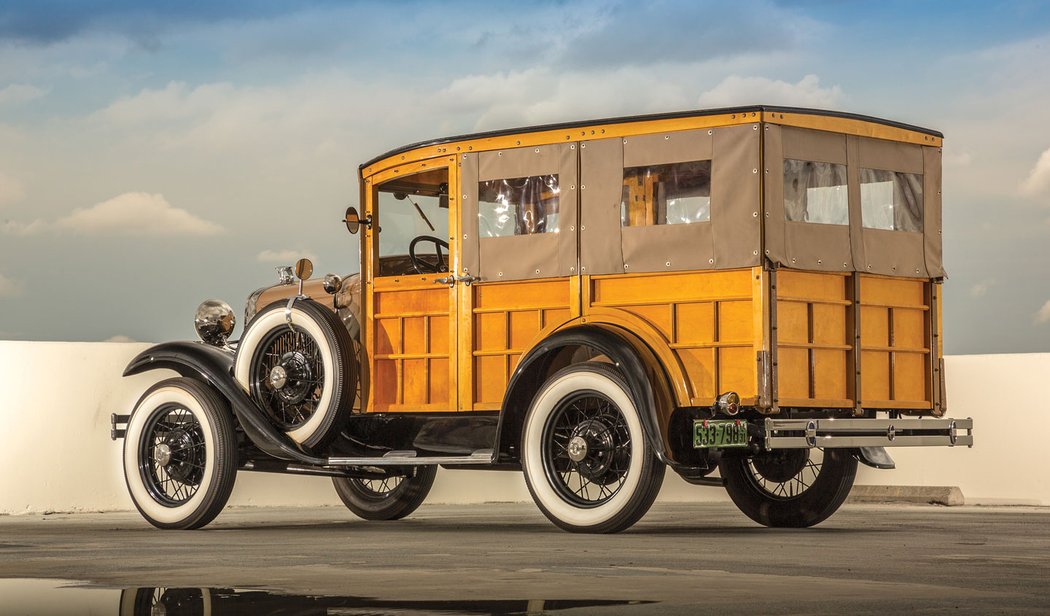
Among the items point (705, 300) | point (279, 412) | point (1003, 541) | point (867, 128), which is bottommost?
point (1003, 541)

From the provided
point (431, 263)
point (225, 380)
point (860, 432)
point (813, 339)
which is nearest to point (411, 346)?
point (431, 263)

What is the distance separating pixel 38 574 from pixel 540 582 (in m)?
2.34

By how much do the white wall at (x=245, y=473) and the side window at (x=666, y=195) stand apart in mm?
6109

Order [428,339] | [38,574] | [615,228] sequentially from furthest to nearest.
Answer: [428,339]
[615,228]
[38,574]

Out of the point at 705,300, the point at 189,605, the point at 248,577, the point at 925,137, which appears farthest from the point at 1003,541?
the point at 189,605

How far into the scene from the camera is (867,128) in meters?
9.79

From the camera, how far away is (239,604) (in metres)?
5.35

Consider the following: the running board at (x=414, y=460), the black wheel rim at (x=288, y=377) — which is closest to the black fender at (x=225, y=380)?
the black wheel rim at (x=288, y=377)

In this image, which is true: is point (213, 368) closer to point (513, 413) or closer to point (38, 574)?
point (513, 413)

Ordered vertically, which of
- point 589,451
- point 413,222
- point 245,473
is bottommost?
point 245,473

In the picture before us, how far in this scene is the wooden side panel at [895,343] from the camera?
964 centimetres

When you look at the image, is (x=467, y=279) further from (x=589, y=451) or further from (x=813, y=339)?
(x=813, y=339)

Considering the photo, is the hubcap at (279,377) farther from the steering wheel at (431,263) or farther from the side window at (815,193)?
the side window at (815,193)

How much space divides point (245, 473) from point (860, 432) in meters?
7.31
